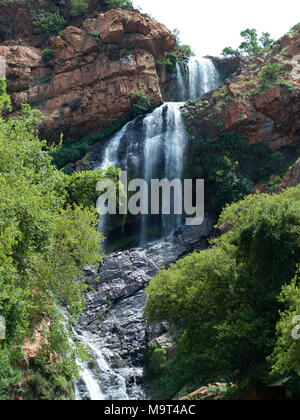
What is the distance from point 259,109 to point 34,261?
Answer: 1004 inches

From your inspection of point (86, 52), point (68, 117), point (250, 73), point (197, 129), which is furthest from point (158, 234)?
point (86, 52)

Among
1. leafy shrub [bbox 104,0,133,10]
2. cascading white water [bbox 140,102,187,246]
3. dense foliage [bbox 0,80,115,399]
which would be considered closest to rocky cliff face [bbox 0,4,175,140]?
leafy shrub [bbox 104,0,133,10]

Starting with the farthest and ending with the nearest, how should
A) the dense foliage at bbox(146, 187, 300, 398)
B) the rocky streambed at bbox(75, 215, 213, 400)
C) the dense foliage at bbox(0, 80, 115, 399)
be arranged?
the rocky streambed at bbox(75, 215, 213, 400) → the dense foliage at bbox(146, 187, 300, 398) → the dense foliage at bbox(0, 80, 115, 399)

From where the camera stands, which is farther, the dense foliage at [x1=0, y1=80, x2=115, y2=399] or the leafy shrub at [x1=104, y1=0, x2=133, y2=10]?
the leafy shrub at [x1=104, y1=0, x2=133, y2=10]

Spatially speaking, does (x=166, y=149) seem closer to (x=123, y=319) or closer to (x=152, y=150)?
(x=152, y=150)

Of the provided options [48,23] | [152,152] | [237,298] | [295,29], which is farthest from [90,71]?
[237,298]

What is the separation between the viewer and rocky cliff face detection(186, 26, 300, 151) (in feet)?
118

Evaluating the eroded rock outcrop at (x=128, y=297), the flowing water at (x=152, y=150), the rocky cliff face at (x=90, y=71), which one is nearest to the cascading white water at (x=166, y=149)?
the flowing water at (x=152, y=150)

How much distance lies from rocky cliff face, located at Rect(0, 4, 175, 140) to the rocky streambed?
14411 mm

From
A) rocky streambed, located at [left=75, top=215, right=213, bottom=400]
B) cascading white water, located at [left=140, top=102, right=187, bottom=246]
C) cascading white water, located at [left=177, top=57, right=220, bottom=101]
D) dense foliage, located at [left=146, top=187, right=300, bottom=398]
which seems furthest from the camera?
cascading white water, located at [left=177, top=57, right=220, bottom=101]

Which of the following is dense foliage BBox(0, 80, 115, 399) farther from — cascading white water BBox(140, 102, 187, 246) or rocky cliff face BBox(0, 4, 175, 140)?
rocky cliff face BBox(0, 4, 175, 140)

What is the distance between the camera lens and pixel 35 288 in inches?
674

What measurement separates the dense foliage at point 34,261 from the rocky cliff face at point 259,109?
19705 mm

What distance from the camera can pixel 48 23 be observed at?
46.9 m
